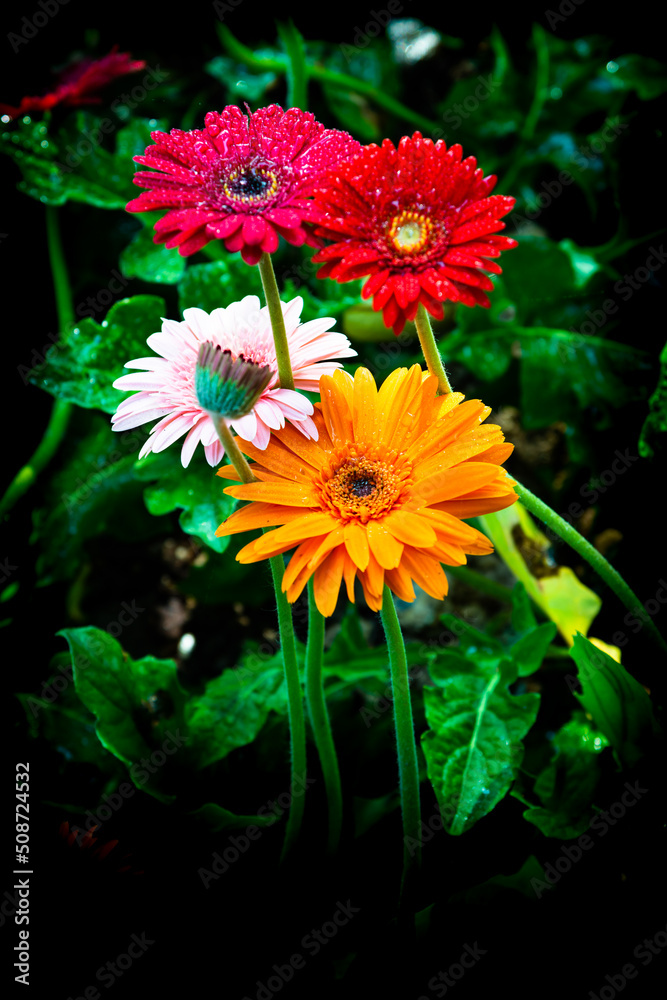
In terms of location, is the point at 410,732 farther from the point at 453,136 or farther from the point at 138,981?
the point at 453,136

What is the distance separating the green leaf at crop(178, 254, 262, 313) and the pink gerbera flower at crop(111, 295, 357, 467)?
305mm

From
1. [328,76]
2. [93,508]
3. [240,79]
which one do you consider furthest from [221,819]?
[240,79]

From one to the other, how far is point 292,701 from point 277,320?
296 millimetres

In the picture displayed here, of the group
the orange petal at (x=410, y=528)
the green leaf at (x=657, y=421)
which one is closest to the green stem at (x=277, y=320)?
the orange petal at (x=410, y=528)

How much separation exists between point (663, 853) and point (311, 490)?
1.59ft

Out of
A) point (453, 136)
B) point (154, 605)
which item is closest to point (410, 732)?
point (154, 605)

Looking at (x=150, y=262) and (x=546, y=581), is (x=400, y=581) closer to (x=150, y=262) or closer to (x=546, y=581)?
Answer: (x=546, y=581)

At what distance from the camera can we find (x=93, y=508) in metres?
0.94

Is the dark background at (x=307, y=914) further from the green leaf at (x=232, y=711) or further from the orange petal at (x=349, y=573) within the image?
the orange petal at (x=349, y=573)

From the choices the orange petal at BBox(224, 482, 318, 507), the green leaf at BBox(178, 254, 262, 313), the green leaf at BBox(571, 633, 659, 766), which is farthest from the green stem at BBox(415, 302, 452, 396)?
the green leaf at BBox(178, 254, 262, 313)

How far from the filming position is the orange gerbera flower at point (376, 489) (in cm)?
43

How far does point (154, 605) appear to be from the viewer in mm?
1120

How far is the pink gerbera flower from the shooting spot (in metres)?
0.45

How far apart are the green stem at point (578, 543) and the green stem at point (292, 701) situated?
190 mm
